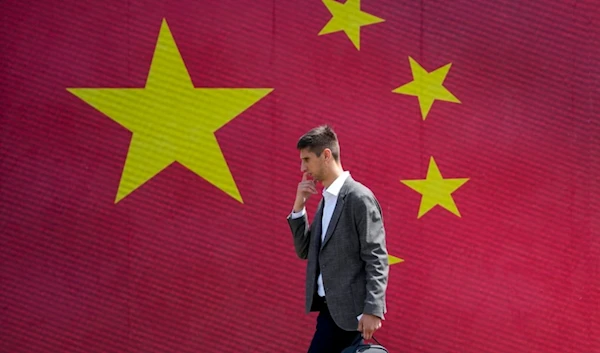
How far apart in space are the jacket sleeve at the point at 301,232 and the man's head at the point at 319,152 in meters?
0.21

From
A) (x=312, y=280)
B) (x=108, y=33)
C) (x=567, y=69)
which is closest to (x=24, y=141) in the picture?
(x=108, y=33)

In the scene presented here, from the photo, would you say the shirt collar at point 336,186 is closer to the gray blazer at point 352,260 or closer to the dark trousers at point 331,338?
the gray blazer at point 352,260

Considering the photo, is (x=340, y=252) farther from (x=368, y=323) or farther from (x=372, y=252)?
(x=368, y=323)

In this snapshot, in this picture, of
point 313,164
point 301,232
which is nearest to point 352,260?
point 301,232

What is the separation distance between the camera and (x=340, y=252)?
3729mm

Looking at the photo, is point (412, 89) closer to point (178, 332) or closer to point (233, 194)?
point (233, 194)

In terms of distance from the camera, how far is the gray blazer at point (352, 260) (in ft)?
11.9

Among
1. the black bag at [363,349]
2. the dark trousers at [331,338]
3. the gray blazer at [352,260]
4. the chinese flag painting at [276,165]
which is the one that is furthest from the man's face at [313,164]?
the chinese flag painting at [276,165]

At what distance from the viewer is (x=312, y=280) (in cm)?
381

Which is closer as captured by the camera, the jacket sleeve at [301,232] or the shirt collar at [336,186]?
the shirt collar at [336,186]

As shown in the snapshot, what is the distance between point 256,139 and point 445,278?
140cm

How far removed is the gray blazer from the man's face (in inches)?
5.1

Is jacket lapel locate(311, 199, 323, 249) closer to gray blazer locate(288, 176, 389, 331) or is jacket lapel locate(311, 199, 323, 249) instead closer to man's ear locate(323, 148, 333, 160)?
gray blazer locate(288, 176, 389, 331)

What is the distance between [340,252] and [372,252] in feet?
0.52
